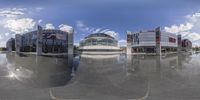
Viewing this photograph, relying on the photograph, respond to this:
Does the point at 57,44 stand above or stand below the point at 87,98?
above

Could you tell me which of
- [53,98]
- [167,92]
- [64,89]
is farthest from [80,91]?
[167,92]

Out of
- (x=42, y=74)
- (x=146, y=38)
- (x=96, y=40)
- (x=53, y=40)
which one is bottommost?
(x=42, y=74)

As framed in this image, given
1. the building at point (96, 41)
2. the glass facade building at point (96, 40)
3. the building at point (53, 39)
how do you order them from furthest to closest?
the building at point (96, 41), the glass facade building at point (96, 40), the building at point (53, 39)

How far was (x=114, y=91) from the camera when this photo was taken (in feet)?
31.8

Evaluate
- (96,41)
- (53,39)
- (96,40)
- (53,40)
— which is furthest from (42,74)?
(96,41)

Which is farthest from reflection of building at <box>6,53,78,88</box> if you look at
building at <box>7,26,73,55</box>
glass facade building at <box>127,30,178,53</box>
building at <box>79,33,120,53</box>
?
glass facade building at <box>127,30,178,53</box>

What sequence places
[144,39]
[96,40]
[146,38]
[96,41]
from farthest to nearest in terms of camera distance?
[96,41], [96,40], [146,38], [144,39]

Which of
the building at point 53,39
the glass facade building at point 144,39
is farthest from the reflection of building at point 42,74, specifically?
the glass facade building at point 144,39

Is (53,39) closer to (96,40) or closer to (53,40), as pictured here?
(53,40)

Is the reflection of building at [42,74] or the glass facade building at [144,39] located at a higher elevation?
the glass facade building at [144,39]

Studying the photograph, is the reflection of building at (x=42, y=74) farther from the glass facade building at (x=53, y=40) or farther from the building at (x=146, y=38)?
the building at (x=146, y=38)

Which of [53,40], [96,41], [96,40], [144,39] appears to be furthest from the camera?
[96,41]

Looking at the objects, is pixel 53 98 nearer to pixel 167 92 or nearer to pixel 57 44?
pixel 167 92

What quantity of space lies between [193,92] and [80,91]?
490cm
